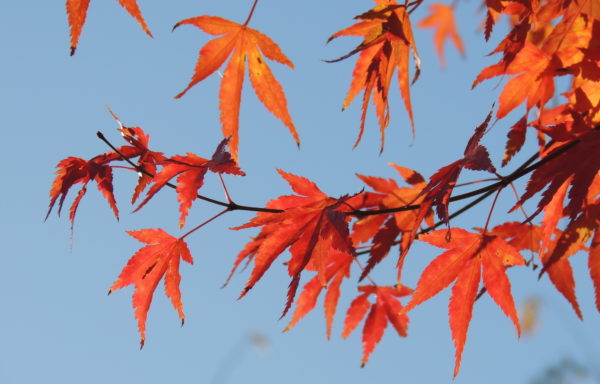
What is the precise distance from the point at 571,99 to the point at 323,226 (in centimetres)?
57

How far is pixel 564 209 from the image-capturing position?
3.98ft

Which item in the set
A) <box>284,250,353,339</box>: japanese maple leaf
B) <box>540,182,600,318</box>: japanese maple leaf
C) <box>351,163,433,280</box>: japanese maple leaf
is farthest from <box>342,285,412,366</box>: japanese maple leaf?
<box>540,182,600,318</box>: japanese maple leaf

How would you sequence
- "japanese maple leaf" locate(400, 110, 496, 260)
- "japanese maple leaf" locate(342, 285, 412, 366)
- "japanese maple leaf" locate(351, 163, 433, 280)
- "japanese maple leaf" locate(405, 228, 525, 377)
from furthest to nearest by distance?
"japanese maple leaf" locate(342, 285, 412, 366), "japanese maple leaf" locate(351, 163, 433, 280), "japanese maple leaf" locate(405, 228, 525, 377), "japanese maple leaf" locate(400, 110, 496, 260)

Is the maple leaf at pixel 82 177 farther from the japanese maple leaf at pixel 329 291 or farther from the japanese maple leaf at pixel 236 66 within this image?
the japanese maple leaf at pixel 329 291

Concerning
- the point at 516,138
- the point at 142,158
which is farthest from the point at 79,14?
the point at 516,138

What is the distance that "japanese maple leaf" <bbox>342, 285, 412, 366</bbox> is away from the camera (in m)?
1.85

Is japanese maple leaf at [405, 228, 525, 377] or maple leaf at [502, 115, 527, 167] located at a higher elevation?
maple leaf at [502, 115, 527, 167]

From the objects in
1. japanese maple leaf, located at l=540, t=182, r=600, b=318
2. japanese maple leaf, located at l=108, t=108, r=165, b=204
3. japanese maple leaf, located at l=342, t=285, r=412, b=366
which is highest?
japanese maple leaf, located at l=108, t=108, r=165, b=204

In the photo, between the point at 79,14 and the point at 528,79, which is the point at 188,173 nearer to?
the point at 79,14

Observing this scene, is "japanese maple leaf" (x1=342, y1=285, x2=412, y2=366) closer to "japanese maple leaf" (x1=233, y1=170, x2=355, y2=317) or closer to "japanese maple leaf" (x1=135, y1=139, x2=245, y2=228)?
"japanese maple leaf" (x1=233, y1=170, x2=355, y2=317)

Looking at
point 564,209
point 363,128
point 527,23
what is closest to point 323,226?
point 363,128

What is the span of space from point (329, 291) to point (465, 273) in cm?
55

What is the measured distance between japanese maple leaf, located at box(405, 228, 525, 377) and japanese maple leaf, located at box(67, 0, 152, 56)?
66cm

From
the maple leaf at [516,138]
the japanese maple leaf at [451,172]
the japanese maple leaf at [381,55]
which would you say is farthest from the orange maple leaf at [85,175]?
the maple leaf at [516,138]
